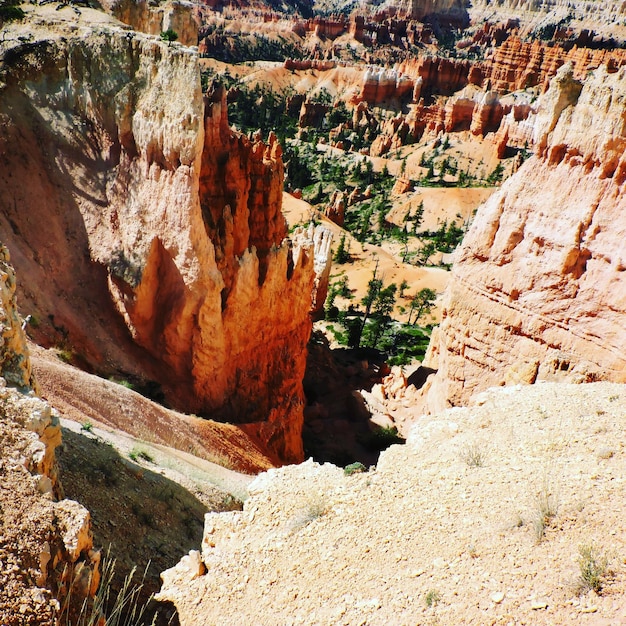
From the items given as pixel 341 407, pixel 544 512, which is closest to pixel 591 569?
pixel 544 512

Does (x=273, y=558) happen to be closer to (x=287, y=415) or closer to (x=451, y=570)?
(x=451, y=570)

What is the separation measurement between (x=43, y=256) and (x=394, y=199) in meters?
63.7

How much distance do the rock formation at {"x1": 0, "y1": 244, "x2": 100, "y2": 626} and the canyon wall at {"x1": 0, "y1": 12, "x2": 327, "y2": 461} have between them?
9587mm

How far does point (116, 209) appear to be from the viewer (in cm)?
1644

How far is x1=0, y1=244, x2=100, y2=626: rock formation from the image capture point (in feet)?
13.9

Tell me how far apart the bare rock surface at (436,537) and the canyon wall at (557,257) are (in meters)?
5.26

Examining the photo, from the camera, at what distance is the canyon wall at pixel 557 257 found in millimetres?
14141

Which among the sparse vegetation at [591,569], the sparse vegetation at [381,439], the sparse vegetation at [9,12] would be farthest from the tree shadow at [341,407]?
the sparse vegetation at [9,12]

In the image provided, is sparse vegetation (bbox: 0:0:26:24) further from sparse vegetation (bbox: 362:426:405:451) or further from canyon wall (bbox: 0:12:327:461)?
sparse vegetation (bbox: 362:426:405:451)

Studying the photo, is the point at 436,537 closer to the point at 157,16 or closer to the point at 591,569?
the point at 591,569

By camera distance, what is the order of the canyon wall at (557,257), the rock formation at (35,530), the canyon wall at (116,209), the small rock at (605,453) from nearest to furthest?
the rock formation at (35,530), the small rock at (605,453), the canyon wall at (557,257), the canyon wall at (116,209)

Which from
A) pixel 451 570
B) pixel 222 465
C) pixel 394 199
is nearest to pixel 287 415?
pixel 222 465

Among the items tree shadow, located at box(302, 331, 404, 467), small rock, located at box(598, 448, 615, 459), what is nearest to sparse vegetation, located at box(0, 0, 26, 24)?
tree shadow, located at box(302, 331, 404, 467)

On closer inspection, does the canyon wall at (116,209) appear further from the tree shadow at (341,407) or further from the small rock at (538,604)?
the small rock at (538,604)
